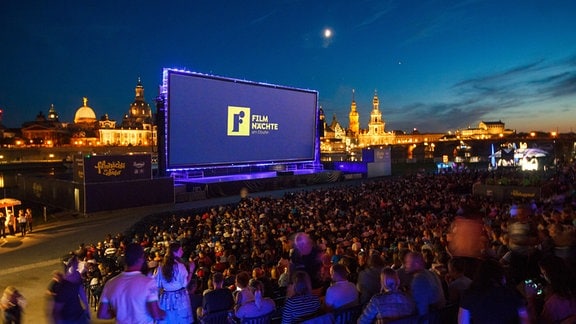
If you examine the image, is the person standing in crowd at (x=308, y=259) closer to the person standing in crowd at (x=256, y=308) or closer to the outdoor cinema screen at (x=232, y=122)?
the person standing in crowd at (x=256, y=308)

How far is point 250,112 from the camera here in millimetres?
34625

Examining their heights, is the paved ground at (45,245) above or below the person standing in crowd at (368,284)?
below

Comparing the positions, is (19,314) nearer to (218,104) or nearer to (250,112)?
(218,104)

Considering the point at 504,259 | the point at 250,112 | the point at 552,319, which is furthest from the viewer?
the point at 250,112

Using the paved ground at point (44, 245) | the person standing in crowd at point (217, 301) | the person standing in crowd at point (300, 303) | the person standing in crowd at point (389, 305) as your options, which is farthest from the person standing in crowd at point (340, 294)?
the paved ground at point (44, 245)

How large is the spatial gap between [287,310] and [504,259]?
3.24 m

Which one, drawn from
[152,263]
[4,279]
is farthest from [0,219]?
[152,263]

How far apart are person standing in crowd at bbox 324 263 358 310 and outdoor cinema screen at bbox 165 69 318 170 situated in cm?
2628

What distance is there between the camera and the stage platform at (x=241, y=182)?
1121 inches

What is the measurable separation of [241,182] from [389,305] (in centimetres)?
2814

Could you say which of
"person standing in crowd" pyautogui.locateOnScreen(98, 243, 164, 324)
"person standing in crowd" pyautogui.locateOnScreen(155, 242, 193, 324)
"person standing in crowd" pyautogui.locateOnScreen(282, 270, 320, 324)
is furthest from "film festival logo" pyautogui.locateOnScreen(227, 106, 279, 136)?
"person standing in crowd" pyautogui.locateOnScreen(98, 243, 164, 324)

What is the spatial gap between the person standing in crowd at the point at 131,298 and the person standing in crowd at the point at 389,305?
1856 millimetres

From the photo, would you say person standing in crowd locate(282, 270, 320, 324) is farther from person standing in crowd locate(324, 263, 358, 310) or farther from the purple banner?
the purple banner

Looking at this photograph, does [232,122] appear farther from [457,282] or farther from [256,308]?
[457,282]
